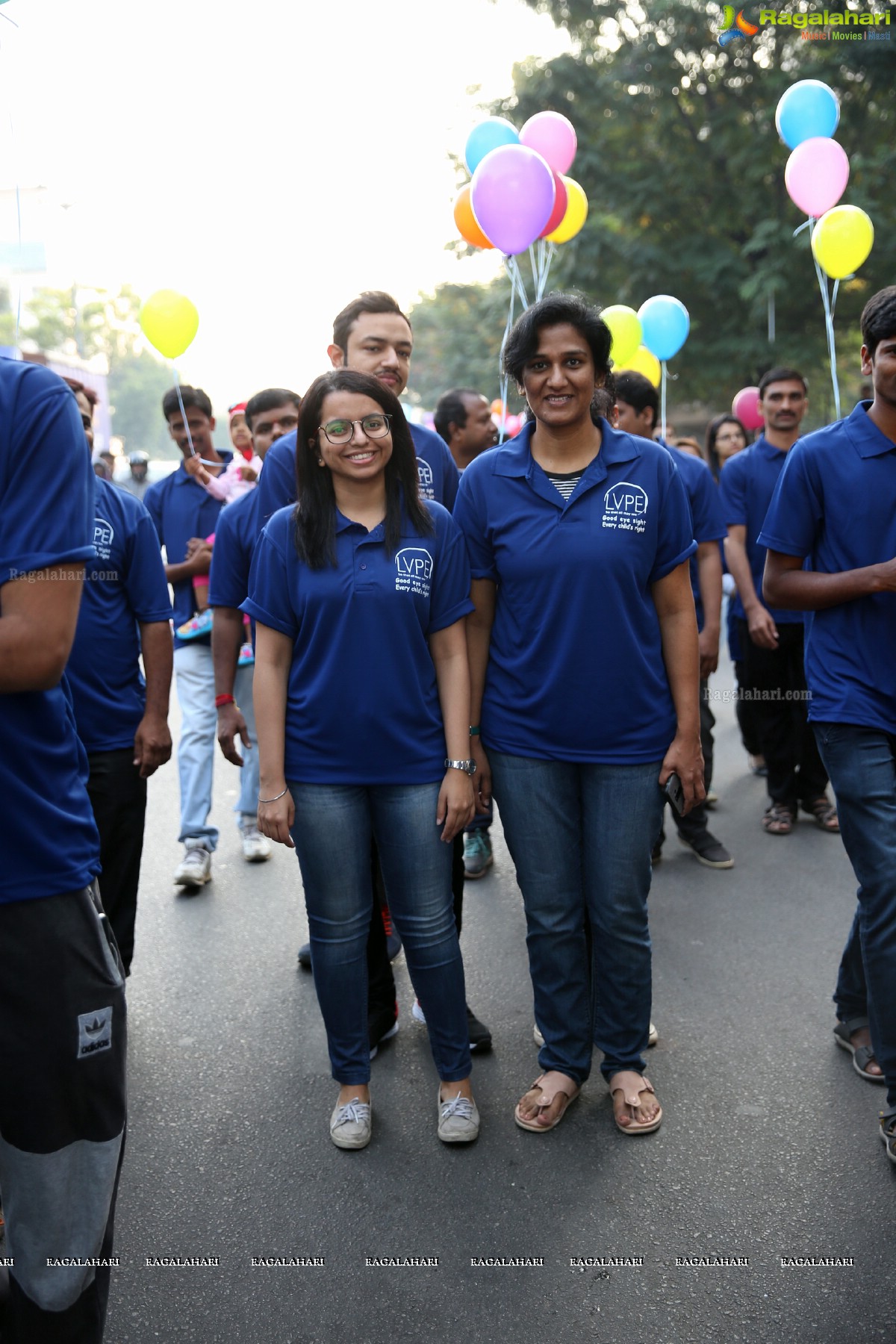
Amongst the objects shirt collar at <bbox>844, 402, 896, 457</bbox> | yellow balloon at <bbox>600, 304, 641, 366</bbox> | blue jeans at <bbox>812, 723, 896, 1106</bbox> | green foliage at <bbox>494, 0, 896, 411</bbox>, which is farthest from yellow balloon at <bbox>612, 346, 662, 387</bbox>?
green foliage at <bbox>494, 0, 896, 411</bbox>

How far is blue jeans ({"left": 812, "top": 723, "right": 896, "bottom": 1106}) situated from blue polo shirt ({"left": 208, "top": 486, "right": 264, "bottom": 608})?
2.23 metres

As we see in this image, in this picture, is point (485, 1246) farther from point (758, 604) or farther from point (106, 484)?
point (758, 604)

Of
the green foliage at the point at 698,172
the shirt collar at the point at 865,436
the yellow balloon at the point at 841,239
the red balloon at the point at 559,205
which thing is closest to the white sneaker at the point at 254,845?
the red balloon at the point at 559,205

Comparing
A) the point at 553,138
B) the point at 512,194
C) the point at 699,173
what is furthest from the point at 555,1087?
the point at 699,173

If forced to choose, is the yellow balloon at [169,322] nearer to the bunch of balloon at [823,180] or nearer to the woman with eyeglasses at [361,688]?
the woman with eyeglasses at [361,688]

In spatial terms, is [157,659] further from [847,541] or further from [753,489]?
[753,489]

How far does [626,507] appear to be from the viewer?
9.36 ft

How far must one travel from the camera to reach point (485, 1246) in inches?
102

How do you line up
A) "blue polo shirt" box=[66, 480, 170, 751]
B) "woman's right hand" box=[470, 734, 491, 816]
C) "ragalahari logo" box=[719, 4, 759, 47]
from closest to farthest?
"woman's right hand" box=[470, 734, 491, 816] < "blue polo shirt" box=[66, 480, 170, 751] < "ragalahari logo" box=[719, 4, 759, 47]

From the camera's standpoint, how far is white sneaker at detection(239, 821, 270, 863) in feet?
18.3

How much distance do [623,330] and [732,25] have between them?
9.73 meters

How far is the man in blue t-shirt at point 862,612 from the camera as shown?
2.80 metres

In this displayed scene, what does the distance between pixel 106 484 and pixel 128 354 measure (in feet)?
249

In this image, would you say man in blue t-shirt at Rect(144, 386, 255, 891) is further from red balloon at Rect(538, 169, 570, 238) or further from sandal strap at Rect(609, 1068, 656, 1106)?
sandal strap at Rect(609, 1068, 656, 1106)
